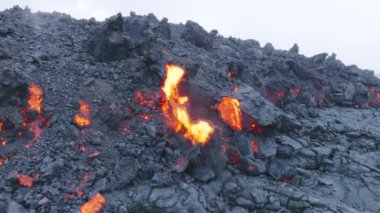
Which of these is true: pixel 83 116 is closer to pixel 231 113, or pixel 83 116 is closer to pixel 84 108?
pixel 84 108

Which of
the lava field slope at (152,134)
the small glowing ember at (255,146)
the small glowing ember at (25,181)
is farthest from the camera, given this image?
the small glowing ember at (255,146)

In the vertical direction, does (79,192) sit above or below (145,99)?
below

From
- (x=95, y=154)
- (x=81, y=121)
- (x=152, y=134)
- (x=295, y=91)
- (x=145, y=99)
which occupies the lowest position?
(x=95, y=154)

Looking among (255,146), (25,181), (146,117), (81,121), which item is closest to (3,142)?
(25,181)

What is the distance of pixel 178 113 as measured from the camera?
1441cm

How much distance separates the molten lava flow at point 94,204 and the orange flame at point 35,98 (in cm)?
423

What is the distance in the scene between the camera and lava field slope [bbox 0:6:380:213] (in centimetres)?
1175

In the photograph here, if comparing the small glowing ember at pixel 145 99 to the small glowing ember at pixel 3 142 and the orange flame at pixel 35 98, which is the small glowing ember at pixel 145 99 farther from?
the small glowing ember at pixel 3 142

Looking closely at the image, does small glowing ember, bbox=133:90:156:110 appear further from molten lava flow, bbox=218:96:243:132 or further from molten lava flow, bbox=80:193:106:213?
molten lava flow, bbox=80:193:106:213

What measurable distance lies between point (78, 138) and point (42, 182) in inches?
80.3

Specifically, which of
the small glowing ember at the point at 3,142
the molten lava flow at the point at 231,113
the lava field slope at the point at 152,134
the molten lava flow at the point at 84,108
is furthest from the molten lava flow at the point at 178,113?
the small glowing ember at the point at 3,142

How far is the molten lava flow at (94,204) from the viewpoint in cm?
1098

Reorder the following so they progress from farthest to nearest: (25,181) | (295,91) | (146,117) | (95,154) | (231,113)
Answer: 1. (295,91)
2. (231,113)
3. (146,117)
4. (95,154)
5. (25,181)

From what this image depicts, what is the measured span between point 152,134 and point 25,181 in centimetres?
447
